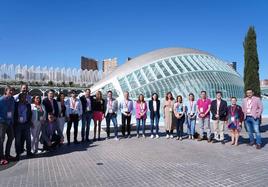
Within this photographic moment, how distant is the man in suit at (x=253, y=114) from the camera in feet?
27.5

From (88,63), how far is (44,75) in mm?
39814

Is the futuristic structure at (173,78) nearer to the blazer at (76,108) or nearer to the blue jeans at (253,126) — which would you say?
the blazer at (76,108)

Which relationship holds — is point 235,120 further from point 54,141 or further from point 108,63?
point 108,63

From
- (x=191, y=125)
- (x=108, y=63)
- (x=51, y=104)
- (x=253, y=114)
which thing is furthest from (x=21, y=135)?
(x=108, y=63)

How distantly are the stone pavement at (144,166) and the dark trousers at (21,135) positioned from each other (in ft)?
1.51

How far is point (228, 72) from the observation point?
27.7 meters

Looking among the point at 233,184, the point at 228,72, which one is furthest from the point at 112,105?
the point at 228,72

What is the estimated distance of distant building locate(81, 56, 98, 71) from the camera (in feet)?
367

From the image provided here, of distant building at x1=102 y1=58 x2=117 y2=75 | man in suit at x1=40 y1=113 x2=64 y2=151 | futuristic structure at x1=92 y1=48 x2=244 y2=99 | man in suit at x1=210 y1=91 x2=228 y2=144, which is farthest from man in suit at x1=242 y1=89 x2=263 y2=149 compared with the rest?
distant building at x1=102 y1=58 x2=117 y2=75

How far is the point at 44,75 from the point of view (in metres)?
78.8

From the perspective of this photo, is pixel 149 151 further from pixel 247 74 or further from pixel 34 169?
pixel 247 74

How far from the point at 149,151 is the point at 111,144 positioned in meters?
1.67

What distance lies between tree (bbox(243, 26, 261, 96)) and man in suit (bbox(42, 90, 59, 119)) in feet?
38.3

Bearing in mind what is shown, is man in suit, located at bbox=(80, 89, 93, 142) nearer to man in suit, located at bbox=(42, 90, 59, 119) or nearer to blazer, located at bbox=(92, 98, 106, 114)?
blazer, located at bbox=(92, 98, 106, 114)
